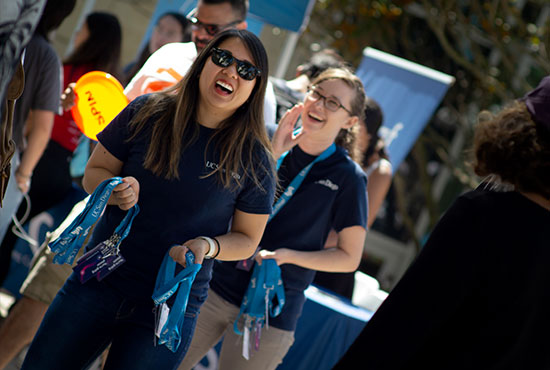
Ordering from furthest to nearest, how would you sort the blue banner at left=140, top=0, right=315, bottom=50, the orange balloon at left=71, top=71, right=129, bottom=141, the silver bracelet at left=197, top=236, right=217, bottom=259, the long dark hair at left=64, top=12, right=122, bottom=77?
the blue banner at left=140, top=0, right=315, bottom=50 < the long dark hair at left=64, top=12, right=122, bottom=77 < the orange balloon at left=71, top=71, right=129, bottom=141 < the silver bracelet at left=197, top=236, right=217, bottom=259

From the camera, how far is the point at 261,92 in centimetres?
239

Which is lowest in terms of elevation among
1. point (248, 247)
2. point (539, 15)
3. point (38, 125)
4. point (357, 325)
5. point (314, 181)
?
point (357, 325)

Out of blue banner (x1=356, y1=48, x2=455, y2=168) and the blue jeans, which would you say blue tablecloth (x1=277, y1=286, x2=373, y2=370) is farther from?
blue banner (x1=356, y1=48, x2=455, y2=168)

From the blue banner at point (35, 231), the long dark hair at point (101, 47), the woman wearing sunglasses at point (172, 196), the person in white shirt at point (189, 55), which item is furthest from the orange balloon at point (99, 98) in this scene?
the blue banner at point (35, 231)

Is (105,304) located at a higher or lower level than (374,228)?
higher

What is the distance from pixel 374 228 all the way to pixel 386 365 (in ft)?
32.2

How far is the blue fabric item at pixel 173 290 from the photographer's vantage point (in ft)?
6.80

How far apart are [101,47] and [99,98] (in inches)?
55.1

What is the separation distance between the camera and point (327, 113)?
2939mm

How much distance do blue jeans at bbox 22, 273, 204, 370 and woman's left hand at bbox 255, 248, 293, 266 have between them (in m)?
0.66

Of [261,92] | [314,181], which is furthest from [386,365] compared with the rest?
[314,181]

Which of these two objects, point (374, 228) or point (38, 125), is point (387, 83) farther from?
point (374, 228)

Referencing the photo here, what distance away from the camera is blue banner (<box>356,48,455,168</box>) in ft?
18.4

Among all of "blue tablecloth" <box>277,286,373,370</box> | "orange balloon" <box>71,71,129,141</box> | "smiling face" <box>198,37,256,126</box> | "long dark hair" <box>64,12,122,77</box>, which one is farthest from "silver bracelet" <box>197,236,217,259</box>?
"long dark hair" <box>64,12,122,77</box>
